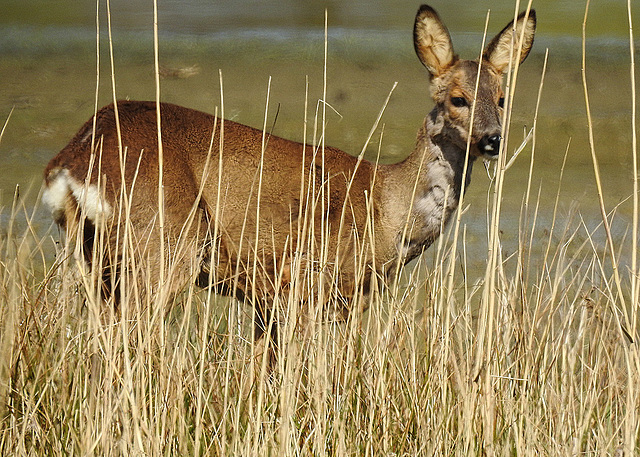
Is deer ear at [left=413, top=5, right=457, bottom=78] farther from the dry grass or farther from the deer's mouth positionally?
the dry grass

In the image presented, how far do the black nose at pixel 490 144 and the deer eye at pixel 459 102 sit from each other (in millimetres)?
266

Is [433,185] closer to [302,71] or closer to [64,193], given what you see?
[64,193]

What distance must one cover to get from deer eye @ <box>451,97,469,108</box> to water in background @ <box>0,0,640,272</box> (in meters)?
3.95

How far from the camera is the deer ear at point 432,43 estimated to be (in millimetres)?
4090

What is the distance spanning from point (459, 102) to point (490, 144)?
0.33 m

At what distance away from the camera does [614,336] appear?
3131 mm

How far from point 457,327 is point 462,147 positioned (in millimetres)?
1394

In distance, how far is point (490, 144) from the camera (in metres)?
3.67

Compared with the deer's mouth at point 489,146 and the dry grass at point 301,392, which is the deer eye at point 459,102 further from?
the dry grass at point 301,392

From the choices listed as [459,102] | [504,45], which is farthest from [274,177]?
[504,45]

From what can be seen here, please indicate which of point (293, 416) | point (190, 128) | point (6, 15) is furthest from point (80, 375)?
point (6, 15)

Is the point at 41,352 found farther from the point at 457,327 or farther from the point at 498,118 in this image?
the point at 498,118

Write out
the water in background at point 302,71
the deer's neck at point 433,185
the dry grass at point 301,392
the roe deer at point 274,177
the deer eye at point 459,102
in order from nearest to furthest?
1. the dry grass at point 301,392
2. the roe deer at point 274,177
3. the deer eye at point 459,102
4. the deer's neck at point 433,185
5. the water in background at point 302,71

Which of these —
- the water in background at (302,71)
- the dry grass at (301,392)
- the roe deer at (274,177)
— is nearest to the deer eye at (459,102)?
the roe deer at (274,177)
